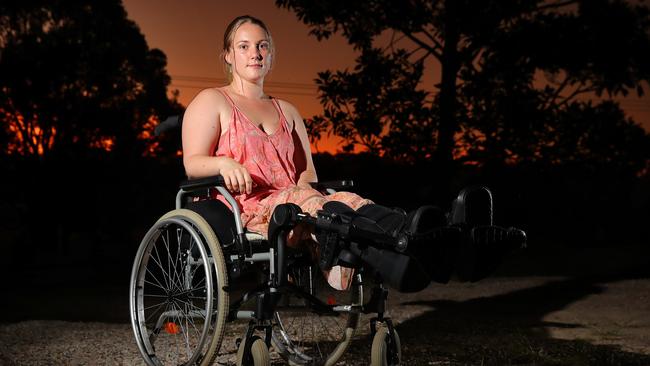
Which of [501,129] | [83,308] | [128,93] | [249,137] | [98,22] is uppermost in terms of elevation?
[98,22]

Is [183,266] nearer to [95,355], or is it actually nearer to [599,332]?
[95,355]

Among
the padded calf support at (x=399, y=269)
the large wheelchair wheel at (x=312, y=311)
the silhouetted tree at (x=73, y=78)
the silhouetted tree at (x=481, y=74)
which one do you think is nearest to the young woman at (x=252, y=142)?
the large wheelchair wheel at (x=312, y=311)

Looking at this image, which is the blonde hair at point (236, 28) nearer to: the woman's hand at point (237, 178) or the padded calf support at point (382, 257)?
the woman's hand at point (237, 178)

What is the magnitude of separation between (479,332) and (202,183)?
10.2ft

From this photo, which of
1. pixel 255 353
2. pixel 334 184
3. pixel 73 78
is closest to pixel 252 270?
pixel 255 353

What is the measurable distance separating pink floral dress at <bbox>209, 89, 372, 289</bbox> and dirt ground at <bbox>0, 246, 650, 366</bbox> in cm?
132

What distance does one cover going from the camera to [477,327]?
650cm

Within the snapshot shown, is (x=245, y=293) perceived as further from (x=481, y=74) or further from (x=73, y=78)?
(x=73, y=78)

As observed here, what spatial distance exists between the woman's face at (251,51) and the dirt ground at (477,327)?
1698mm

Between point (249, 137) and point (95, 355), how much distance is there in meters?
2.12

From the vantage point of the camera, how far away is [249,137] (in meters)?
4.02

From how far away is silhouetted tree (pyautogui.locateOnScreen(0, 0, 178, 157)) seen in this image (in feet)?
80.3

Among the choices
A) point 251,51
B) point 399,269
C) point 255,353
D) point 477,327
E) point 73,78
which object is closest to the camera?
point 399,269

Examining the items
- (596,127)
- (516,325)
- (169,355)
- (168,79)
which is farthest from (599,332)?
(168,79)
